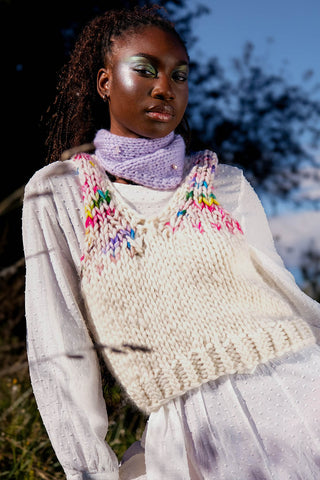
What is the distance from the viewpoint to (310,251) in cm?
521

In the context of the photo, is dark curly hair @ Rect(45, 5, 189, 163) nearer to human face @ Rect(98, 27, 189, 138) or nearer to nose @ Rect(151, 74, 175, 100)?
human face @ Rect(98, 27, 189, 138)

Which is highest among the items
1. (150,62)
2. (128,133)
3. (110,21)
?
(110,21)

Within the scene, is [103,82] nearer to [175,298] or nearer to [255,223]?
[255,223]

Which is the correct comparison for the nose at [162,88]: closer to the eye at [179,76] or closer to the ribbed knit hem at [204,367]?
the eye at [179,76]

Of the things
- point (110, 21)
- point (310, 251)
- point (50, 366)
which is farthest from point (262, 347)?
point (310, 251)

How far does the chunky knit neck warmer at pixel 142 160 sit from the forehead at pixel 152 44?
0.26 meters

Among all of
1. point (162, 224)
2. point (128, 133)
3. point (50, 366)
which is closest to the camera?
point (50, 366)

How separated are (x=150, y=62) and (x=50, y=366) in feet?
3.18

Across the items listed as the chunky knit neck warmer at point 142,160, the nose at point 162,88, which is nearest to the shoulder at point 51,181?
the chunky knit neck warmer at point 142,160

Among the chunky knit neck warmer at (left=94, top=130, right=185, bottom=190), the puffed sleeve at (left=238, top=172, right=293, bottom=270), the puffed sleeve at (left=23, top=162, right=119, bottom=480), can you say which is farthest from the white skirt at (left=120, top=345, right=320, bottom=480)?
the chunky knit neck warmer at (left=94, top=130, right=185, bottom=190)

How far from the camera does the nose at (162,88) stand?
5.95 ft

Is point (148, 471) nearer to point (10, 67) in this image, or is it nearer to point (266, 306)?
point (266, 306)

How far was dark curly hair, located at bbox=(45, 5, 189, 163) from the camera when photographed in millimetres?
1964

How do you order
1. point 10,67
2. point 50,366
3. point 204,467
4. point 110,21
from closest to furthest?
point 204,467 < point 50,366 < point 110,21 < point 10,67
